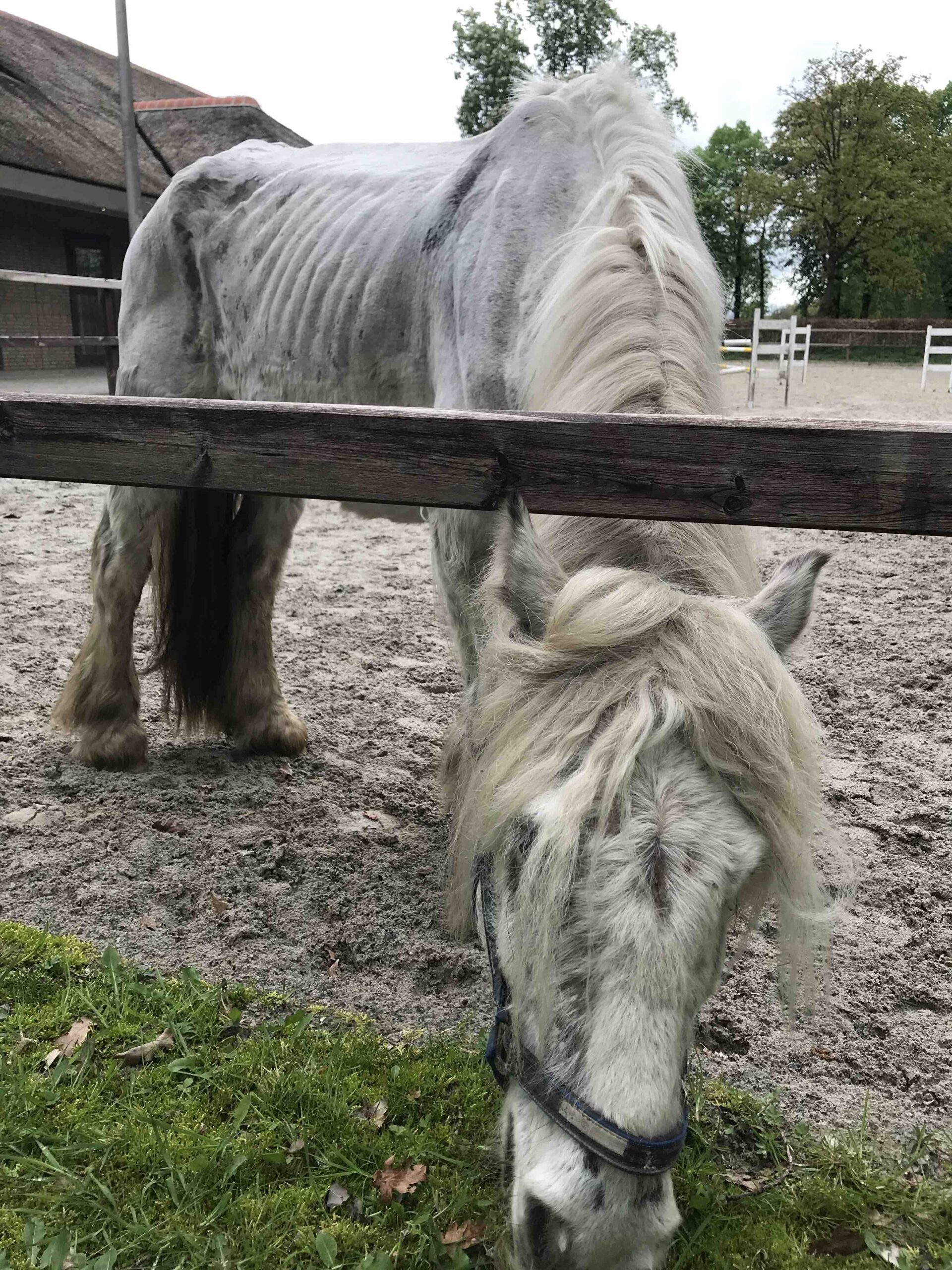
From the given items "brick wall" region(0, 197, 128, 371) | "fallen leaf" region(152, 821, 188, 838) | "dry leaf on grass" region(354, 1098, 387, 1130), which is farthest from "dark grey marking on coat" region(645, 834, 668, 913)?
"brick wall" region(0, 197, 128, 371)

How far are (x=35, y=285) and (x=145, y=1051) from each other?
64.6ft

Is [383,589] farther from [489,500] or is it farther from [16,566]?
[489,500]

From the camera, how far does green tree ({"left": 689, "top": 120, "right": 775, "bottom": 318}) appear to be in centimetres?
4672

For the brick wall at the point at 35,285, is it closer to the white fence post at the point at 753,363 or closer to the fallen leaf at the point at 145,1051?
the white fence post at the point at 753,363

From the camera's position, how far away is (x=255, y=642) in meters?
4.34

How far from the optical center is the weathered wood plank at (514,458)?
177 cm

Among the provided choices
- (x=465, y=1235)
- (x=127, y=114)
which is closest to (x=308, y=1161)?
(x=465, y=1235)

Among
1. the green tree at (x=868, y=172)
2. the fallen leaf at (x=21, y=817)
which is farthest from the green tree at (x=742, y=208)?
the fallen leaf at (x=21, y=817)

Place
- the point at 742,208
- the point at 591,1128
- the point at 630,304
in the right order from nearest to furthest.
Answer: the point at 591,1128
the point at 630,304
the point at 742,208

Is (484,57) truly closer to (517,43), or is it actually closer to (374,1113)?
(517,43)

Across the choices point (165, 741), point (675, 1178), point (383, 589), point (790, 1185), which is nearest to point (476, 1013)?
point (675, 1178)

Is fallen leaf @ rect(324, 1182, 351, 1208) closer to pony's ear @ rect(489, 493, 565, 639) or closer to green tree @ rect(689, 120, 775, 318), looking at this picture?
pony's ear @ rect(489, 493, 565, 639)

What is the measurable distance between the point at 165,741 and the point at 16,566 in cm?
289

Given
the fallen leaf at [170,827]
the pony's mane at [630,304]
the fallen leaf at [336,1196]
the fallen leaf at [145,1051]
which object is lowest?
the fallen leaf at [336,1196]
